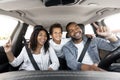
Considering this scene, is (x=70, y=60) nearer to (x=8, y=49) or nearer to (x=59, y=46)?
(x=59, y=46)

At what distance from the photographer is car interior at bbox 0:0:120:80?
113 cm

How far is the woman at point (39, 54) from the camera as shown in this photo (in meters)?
3.23

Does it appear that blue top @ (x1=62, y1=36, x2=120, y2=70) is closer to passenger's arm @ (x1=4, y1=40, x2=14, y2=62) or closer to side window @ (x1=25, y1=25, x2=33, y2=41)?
passenger's arm @ (x1=4, y1=40, x2=14, y2=62)

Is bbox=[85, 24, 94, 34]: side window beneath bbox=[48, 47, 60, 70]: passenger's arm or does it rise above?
above

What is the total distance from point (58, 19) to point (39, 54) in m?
0.45

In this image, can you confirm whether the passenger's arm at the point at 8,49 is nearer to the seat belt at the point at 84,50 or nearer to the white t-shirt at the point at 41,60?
the white t-shirt at the point at 41,60

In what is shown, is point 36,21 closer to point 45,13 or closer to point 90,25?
point 45,13

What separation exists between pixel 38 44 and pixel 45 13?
0.51 m

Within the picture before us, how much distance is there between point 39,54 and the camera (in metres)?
3.32

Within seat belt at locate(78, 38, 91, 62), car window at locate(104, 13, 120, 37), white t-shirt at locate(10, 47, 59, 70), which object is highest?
car window at locate(104, 13, 120, 37)

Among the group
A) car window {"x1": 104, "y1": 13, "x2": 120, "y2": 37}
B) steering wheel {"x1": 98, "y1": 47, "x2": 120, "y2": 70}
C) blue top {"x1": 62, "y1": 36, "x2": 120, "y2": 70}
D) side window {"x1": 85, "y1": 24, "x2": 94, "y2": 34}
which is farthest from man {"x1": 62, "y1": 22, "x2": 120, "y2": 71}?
steering wheel {"x1": 98, "y1": 47, "x2": 120, "y2": 70}

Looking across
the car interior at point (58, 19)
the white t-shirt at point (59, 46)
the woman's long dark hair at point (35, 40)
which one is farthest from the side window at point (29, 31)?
the white t-shirt at point (59, 46)

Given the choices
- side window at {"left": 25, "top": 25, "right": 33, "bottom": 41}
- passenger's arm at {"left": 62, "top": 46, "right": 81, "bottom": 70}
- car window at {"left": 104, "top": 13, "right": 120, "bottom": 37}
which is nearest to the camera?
passenger's arm at {"left": 62, "top": 46, "right": 81, "bottom": 70}

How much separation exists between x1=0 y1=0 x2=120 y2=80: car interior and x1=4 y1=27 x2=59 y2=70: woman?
143mm
